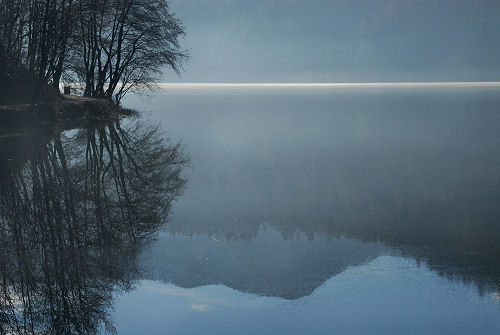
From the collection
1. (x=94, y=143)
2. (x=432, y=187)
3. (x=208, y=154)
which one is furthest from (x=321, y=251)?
(x=94, y=143)

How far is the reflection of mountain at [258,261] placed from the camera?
9297 millimetres

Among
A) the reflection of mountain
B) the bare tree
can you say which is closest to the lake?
the reflection of mountain

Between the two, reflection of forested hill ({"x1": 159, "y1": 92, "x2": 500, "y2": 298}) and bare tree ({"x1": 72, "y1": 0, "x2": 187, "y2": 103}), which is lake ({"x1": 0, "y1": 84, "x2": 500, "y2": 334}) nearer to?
reflection of forested hill ({"x1": 159, "y1": 92, "x2": 500, "y2": 298})

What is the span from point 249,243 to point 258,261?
122 cm

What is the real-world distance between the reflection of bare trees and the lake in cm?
4

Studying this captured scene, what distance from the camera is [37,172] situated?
60.1 feet

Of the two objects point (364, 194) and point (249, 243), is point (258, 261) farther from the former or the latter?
point (364, 194)

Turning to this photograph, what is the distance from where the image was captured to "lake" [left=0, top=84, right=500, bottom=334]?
7.90 m

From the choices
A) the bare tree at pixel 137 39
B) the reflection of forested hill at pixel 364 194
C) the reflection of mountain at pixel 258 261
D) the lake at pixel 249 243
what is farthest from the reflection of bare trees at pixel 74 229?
the bare tree at pixel 137 39

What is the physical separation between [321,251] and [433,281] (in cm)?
234

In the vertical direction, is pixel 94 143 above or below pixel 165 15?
below

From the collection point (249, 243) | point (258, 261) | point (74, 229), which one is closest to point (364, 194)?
point (249, 243)

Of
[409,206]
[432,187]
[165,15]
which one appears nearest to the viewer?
[409,206]

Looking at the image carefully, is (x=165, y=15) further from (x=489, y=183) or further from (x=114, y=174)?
(x=489, y=183)
